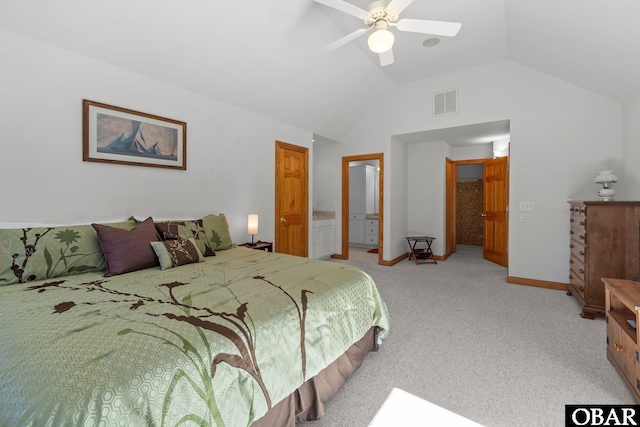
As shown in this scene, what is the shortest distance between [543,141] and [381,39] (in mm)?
3020

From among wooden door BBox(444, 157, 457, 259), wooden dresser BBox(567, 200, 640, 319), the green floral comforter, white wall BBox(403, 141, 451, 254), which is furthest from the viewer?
wooden door BBox(444, 157, 457, 259)

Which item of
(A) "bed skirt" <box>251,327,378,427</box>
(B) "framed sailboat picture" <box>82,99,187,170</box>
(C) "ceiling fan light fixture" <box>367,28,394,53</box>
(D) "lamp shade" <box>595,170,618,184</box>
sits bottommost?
(A) "bed skirt" <box>251,327,378,427</box>

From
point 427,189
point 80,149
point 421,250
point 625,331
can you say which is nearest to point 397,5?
point 625,331

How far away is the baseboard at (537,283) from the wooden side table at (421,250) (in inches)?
58.2

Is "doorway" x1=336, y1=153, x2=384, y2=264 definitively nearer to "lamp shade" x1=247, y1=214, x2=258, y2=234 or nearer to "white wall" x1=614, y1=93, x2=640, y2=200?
"lamp shade" x1=247, y1=214, x2=258, y2=234

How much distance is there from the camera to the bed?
34.0 inches

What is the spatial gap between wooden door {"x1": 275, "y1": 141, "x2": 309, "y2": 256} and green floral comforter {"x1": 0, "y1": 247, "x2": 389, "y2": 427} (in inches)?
98.5

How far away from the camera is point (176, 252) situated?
2314 mm

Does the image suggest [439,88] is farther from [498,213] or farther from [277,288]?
[277,288]

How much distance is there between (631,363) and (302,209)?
13.3 ft

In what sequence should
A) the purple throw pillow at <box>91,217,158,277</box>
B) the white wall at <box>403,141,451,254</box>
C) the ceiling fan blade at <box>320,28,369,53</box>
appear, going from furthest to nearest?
the white wall at <box>403,141,451,254</box>, the ceiling fan blade at <box>320,28,369,53</box>, the purple throw pillow at <box>91,217,158,277</box>

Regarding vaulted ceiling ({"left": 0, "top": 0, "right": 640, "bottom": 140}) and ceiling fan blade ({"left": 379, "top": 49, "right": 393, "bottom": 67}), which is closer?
vaulted ceiling ({"left": 0, "top": 0, "right": 640, "bottom": 140})

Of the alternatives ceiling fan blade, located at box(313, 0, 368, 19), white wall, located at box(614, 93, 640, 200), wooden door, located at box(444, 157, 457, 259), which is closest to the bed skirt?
ceiling fan blade, located at box(313, 0, 368, 19)

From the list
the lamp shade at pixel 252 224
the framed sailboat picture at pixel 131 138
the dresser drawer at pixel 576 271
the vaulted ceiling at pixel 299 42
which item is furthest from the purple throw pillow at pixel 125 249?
the dresser drawer at pixel 576 271
